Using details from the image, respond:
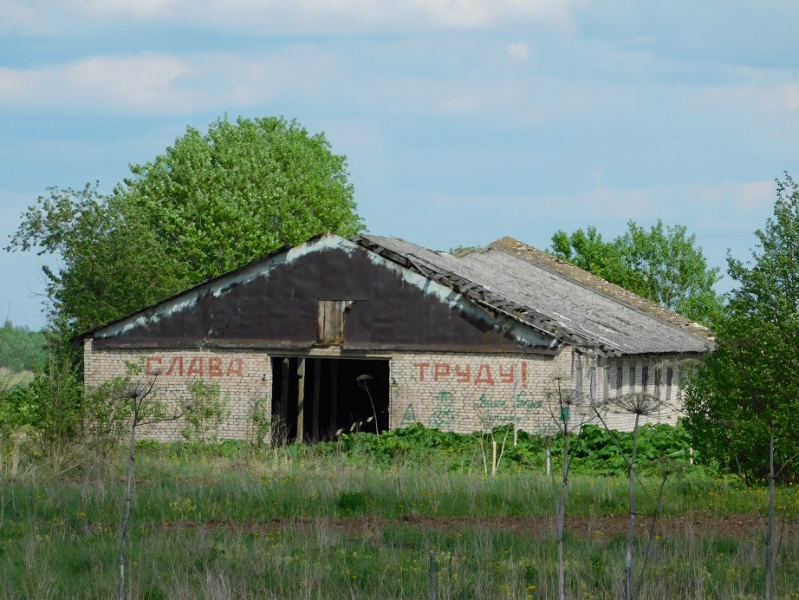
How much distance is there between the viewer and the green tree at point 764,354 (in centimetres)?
1612

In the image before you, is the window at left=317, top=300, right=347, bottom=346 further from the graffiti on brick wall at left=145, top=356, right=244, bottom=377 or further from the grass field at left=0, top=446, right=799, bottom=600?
the grass field at left=0, top=446, right=799, bottom=600

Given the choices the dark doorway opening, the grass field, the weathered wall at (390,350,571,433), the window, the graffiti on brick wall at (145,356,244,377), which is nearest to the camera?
the grass field

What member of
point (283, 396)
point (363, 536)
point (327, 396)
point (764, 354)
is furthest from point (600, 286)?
point (363, 536)

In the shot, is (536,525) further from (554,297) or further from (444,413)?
(554,297)

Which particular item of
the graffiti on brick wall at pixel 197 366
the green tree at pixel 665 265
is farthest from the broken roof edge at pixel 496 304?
the green tree at pixel 665 265

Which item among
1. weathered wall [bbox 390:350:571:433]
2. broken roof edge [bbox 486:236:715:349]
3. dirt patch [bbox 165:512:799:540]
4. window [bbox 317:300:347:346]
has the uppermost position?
broken roof edge [bbox 486:236:715:349]

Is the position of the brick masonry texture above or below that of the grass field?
above

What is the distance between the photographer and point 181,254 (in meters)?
49.2

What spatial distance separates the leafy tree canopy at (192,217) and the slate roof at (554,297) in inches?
367

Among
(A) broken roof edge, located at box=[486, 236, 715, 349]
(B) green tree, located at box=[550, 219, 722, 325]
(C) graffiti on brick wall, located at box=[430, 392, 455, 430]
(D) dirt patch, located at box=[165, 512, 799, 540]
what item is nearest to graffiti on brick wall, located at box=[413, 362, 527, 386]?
(C) graffiti on brick wall, located at box=[430, 392, 455, 430]

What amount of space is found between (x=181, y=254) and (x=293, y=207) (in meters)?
7.04

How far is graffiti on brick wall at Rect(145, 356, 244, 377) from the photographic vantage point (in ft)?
89.2

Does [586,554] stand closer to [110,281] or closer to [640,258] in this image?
[110,281]

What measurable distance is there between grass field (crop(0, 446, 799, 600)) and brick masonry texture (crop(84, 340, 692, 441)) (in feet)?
22.7
